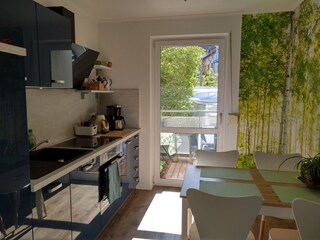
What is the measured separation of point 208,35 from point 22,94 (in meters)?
2.76

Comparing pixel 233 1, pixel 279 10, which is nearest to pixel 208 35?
pixel 233 1

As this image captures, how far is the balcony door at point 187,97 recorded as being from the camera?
3.48 metres

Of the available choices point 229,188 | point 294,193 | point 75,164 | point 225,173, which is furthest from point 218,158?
point 75,164

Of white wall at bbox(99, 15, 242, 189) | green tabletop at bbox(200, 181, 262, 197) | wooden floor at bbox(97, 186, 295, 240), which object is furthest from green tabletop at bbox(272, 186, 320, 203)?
white wall at bbox(99, 15, 242, 189)

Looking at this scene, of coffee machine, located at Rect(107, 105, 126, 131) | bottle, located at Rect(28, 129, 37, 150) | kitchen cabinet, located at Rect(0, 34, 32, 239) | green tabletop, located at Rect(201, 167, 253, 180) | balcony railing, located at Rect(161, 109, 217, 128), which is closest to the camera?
kitchen cabinet, located at Rect(0, 34, 32, 239)

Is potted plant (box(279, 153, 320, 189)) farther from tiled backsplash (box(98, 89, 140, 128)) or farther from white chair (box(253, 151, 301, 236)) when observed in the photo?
tiled backsplash (box(98, 89, 140, 128))

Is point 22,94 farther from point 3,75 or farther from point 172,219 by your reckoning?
point 172,219

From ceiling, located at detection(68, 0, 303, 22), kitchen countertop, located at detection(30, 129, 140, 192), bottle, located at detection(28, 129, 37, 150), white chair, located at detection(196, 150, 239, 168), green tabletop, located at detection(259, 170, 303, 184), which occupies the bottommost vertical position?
green tabletop, located at detection(259, 170, 303, 184)

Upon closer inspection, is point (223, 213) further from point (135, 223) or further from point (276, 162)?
point (135, 223)

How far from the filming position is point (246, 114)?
3318mm

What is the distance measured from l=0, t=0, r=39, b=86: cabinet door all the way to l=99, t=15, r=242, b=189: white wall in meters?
1.84

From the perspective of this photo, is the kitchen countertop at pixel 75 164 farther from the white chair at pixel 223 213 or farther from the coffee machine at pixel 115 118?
the white chair at pixel 223 213

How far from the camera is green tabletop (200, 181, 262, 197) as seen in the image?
1.64 metres

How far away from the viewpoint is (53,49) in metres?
2.02
